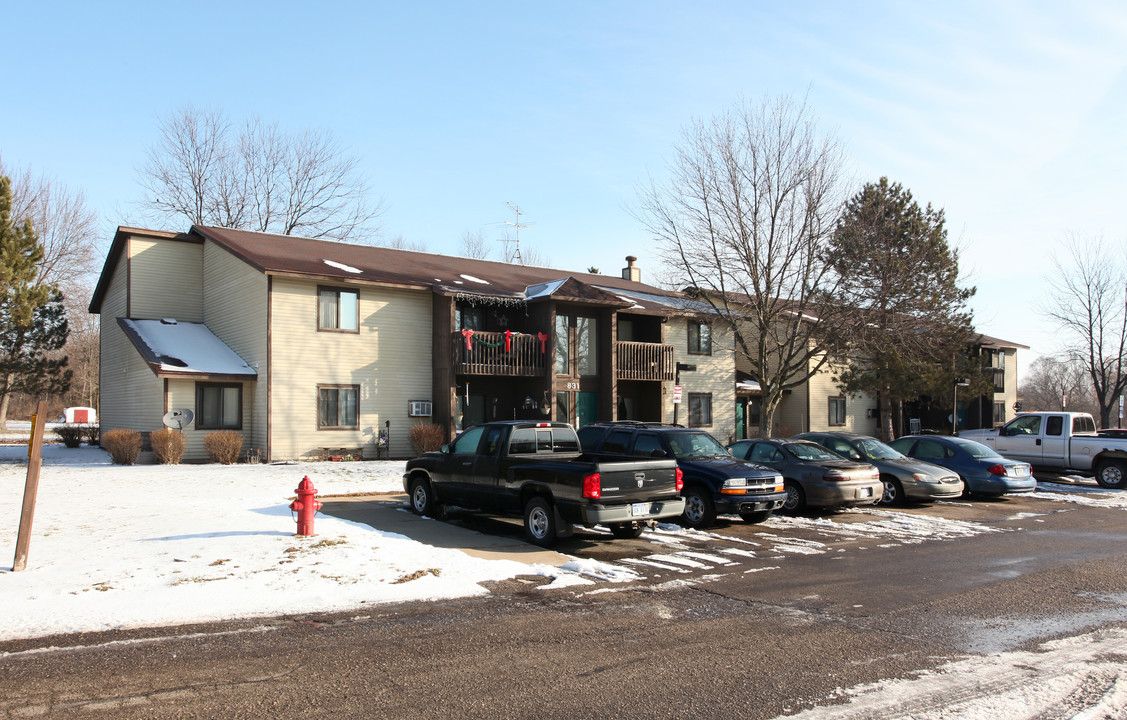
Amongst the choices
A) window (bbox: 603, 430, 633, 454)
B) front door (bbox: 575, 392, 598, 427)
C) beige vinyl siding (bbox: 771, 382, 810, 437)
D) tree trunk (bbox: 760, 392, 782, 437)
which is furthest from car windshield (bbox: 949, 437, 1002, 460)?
beige vinyl siding (bbox: 771, 382, 810, 437)

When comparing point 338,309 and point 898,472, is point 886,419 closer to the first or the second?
point 898,472

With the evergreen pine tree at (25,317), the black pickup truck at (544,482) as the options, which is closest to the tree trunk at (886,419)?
the black pickup truck at (544,482)

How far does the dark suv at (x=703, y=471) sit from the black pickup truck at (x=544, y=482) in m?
1.08

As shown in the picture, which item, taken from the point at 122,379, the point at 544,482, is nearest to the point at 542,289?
the point at 122,379

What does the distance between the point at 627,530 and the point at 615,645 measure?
5.71m

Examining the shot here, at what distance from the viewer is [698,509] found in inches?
510

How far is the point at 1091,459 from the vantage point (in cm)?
2073

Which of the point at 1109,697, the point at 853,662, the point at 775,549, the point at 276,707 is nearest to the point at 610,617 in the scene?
the point at 853,662

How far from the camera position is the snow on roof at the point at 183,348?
23.2 meters

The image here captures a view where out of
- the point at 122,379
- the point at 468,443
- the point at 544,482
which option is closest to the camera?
the point at 544,482

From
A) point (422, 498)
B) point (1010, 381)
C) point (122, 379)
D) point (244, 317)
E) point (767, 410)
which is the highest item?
point (244, 317)

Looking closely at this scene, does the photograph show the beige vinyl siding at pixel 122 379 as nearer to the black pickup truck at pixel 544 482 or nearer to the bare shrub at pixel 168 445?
the bare shrub at pixel 168 445

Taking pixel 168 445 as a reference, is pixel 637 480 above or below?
above

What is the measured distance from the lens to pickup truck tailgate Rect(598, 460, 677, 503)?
10516 millimetres
